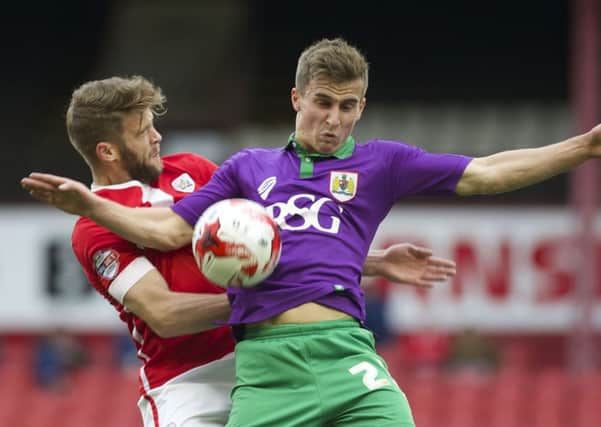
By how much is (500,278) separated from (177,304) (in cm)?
912

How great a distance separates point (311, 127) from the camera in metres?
4.04

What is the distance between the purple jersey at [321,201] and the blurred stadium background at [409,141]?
5.42m

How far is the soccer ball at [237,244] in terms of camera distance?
12.4ft

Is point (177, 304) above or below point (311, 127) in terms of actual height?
below

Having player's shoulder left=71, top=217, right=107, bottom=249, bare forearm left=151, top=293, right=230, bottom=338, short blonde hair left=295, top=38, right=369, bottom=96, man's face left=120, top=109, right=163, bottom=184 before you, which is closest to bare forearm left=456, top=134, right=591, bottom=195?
short blonde hair left=295, top=38, right=369, bottom=96

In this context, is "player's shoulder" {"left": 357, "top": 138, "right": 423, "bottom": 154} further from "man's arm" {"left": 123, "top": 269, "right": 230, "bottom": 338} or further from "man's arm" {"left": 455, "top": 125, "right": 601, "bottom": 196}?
"man's arm" {"left": 123, "top": 269, "right": 230, "bottom": 338}

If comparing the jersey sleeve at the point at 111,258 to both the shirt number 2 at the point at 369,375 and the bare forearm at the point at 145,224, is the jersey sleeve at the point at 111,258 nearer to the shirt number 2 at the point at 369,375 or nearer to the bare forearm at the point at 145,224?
the bare forearm at the point at 145,224

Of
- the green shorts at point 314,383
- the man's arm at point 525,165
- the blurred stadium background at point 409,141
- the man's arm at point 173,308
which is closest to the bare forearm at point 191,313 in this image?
the man's arm at point 173,308

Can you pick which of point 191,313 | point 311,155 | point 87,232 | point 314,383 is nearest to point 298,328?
point 314,383

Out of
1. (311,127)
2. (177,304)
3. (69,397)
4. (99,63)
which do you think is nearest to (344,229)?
(311,127)

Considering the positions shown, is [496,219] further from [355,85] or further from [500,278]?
[355,85]

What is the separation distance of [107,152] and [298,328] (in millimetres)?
1014

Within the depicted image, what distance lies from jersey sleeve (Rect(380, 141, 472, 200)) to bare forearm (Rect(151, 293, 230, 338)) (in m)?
0.69

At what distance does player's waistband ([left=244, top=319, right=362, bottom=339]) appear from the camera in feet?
12.7
